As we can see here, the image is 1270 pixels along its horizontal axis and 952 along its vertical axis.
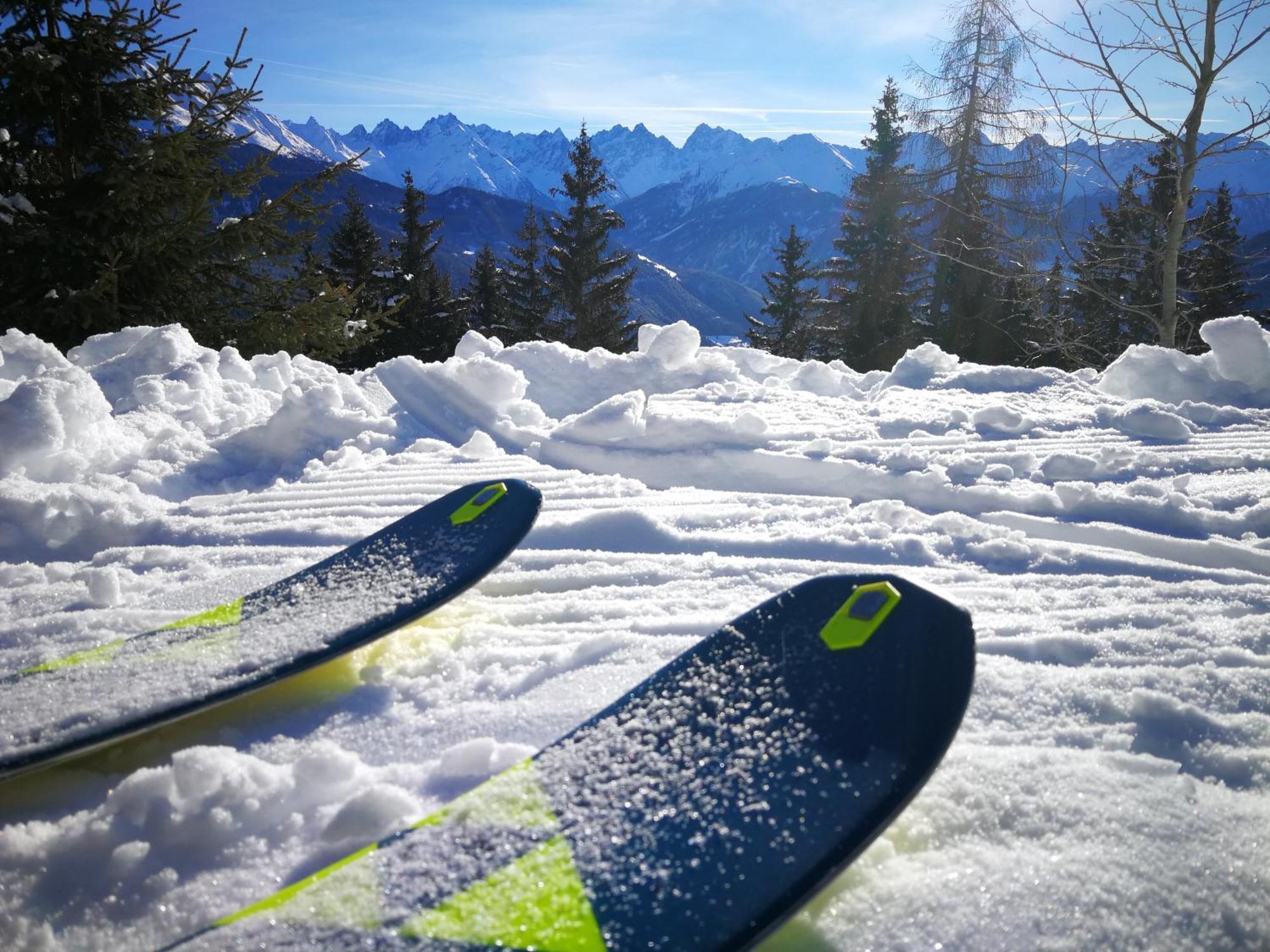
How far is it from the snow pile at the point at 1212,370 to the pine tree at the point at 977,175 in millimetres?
9446

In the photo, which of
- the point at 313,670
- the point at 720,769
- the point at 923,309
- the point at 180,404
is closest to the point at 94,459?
the point at 180,404

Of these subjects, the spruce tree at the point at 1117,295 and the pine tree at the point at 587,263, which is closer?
the spruce tree at the point at 1117,295

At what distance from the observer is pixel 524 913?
2.87ft

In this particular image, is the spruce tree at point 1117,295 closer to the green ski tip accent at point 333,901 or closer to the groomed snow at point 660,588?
the groomed snow at point 660,588

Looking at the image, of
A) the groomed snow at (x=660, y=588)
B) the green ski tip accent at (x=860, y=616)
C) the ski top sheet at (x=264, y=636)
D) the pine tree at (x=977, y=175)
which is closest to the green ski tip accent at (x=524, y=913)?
the groomed snow at (x=660, y=588)

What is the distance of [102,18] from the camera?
661 centimetres

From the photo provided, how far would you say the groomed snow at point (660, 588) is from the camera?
1068 mm

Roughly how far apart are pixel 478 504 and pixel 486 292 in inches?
999

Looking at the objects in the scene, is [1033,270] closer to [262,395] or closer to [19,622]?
[262,395]

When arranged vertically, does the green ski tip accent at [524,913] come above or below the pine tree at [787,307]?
below

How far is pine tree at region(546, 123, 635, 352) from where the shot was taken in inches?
870

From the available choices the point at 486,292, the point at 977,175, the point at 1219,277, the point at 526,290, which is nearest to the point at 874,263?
the point at 977,175

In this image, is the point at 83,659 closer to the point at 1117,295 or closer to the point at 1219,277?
the point at 1117,295

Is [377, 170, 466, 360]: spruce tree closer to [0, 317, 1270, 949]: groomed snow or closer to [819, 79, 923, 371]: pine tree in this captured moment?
[819, 79, 923, 371]: pine tree
